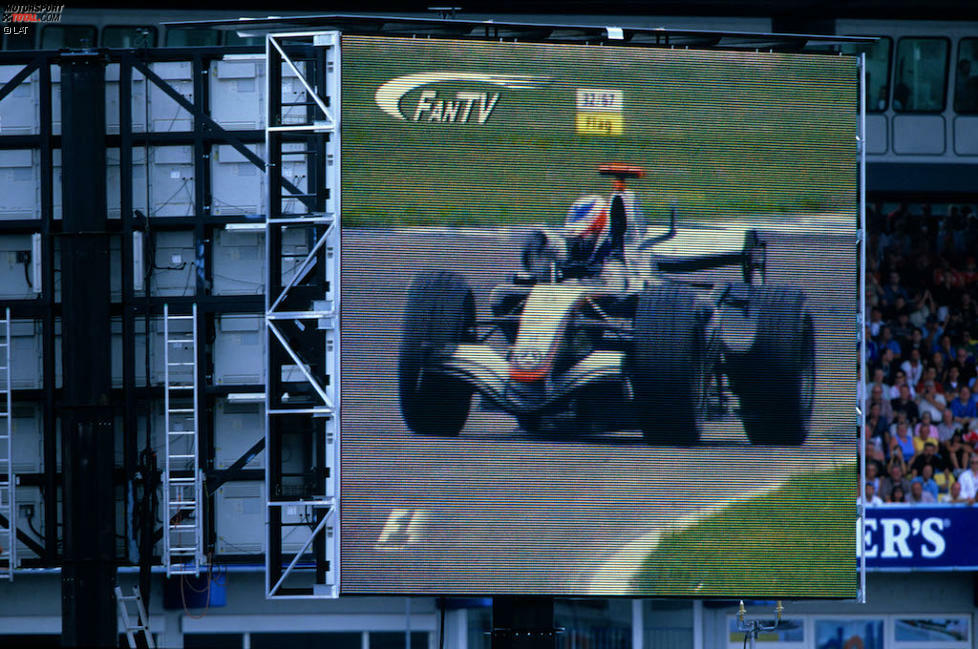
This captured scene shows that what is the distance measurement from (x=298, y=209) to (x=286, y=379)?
1.52 m

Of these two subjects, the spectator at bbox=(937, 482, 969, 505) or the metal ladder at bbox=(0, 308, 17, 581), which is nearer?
the metal ladder at bbox=(0, 308, 17, 581)

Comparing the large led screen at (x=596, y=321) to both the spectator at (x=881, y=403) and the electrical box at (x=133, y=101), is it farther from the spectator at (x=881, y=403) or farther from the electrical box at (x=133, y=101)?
the spectator at (x=881, y=403)

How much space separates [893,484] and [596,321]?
7737 millimetres

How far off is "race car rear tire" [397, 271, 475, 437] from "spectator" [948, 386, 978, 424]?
9641 millimetres

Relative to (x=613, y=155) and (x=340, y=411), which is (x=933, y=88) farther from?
(x=340, y=411)

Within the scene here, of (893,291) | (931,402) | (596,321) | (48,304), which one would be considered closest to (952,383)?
(931,402)

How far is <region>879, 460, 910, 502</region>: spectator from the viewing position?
18.3 metres

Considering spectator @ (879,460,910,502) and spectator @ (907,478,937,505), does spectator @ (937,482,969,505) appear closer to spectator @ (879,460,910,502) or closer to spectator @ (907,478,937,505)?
spectator @ (907,478,937,505)

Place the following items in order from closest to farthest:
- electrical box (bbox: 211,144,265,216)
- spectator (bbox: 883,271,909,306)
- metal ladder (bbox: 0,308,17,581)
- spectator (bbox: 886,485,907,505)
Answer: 1. metal ladder (bbox: 0,308,17,581)
2. electrical box (bbox: 211,144,265,216)
3. spectator (bbox: 886,485,907,505)
4. spectator (bbox: 883,271,909,306)

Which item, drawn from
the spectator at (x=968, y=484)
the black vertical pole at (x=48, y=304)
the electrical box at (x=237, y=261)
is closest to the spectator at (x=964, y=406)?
the spectator at (x=968, y=484)

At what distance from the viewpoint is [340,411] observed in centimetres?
1198

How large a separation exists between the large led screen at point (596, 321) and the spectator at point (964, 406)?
24.9 feet

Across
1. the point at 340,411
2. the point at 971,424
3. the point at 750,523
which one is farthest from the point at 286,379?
the point at 971,424

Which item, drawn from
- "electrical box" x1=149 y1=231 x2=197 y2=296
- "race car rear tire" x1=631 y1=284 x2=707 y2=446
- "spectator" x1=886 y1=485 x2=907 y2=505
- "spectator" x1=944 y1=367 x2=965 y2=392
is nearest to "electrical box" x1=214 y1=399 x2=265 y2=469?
"electrical box" x1=149 y1=231 x2=197 y2=296
